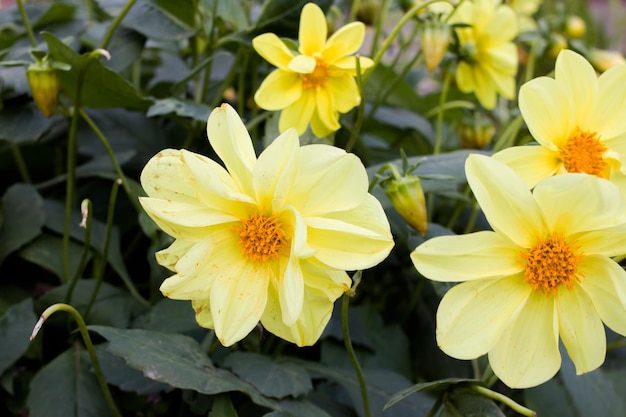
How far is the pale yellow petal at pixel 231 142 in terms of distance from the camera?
524mm

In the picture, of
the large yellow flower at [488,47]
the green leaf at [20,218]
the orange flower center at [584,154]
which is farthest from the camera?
the large yellow flower at [488,47]

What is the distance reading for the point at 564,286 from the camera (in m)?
0.54

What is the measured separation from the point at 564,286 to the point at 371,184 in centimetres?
21

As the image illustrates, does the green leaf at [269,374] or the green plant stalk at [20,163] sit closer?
the green leaf at [269,374]

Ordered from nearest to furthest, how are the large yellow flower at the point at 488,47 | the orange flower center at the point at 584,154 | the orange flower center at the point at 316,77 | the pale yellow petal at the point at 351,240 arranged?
the pale yellow petal at the point at 351,240, the orange flower center at the point at 584,154, the orange flower center at the point at 316,77, the large yellow flower at the point at 488,47

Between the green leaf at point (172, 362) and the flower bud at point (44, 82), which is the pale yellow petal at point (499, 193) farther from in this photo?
the flower bud at point (44, 82)

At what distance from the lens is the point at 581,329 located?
53cm

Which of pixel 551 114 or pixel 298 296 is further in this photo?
pixel 551 114

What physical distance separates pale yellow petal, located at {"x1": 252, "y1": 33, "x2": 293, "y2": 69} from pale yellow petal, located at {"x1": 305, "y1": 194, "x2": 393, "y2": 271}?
24cm

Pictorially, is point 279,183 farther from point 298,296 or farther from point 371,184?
point 371,184

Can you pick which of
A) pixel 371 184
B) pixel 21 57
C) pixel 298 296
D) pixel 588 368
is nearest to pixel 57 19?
pixel 21 57

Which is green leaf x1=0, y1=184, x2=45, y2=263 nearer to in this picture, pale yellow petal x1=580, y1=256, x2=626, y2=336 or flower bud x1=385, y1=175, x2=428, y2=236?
flower bud x1=385, y1=175, x2=428, y2=236

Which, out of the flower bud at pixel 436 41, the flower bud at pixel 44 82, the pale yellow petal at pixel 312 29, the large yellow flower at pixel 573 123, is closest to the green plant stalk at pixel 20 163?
the flower bud at pixel 44 82

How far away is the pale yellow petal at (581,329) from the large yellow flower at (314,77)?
11.3 inches
